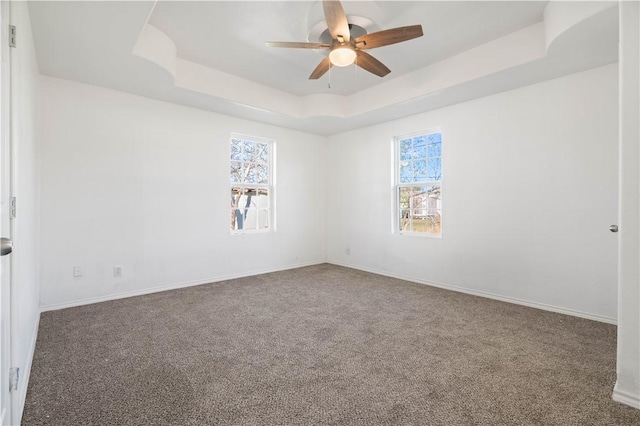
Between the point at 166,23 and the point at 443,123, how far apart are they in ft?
11.0

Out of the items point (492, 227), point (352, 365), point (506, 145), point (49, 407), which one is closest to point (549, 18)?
point (506, 145)

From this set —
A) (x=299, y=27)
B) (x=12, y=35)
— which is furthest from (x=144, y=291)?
(x=299, y=27)

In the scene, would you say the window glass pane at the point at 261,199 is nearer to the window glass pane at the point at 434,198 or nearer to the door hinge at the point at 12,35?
the window glass pane at the point at 434,198

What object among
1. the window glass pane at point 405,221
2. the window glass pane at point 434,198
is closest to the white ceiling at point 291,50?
the window glass pane at point 434,198

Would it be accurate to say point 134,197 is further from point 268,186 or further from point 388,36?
point 388,36

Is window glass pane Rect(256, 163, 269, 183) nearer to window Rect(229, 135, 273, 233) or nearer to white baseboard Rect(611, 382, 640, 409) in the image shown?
window Rect(229, 135, 273, 233)

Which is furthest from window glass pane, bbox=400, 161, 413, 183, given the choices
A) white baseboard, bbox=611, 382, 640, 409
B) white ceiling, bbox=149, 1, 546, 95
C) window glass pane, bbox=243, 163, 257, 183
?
white baseboard, bbox=611, 382, 640, 409

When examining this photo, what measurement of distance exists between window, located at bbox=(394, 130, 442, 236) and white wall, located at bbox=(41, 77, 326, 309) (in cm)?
204

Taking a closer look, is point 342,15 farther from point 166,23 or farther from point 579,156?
point 579,156

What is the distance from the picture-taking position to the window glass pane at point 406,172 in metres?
4.64

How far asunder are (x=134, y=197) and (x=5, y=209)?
2559 mm

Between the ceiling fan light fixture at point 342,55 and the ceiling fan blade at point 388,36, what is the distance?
74mm

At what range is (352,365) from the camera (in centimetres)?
211

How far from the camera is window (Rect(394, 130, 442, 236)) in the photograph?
14.1 ft
